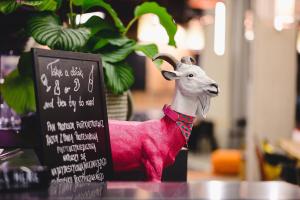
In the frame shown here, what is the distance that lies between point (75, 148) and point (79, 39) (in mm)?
537

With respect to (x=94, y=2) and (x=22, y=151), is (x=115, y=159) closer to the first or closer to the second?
(x=22, y=151)

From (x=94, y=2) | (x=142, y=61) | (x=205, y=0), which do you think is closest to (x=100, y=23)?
(x=94, y=2)

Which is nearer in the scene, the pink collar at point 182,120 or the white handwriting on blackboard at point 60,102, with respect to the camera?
the white handwriting on blackboard at point 60,102

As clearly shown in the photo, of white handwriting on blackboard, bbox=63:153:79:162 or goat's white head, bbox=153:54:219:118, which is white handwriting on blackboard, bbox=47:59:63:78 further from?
goat's white head, bbox=153:54:219:118

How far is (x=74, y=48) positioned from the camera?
183cm

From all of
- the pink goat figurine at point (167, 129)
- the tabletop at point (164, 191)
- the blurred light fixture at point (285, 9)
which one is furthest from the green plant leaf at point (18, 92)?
the blurred light fixture at point (285, 9)

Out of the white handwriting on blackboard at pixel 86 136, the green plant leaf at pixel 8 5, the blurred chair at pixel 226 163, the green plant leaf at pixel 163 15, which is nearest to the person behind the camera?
the white handwriting on blackboard at pixel 86 136

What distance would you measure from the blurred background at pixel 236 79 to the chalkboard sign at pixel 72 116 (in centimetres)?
71

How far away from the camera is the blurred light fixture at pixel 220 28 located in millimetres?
10385

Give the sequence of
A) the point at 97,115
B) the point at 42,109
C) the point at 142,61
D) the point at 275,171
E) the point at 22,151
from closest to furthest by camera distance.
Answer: the point at 42,109, the point at 97,115, the point at 22,151, the point at 275,171, the point at 142,61

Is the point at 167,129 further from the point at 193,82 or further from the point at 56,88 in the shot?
the point at 56,88

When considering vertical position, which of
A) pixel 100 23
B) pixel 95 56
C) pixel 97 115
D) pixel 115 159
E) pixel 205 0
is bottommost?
pixel 115 159

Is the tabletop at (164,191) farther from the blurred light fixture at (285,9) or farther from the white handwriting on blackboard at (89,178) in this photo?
the blurred light fixture at (285,9)

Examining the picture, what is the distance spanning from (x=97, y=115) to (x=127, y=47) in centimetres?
56
